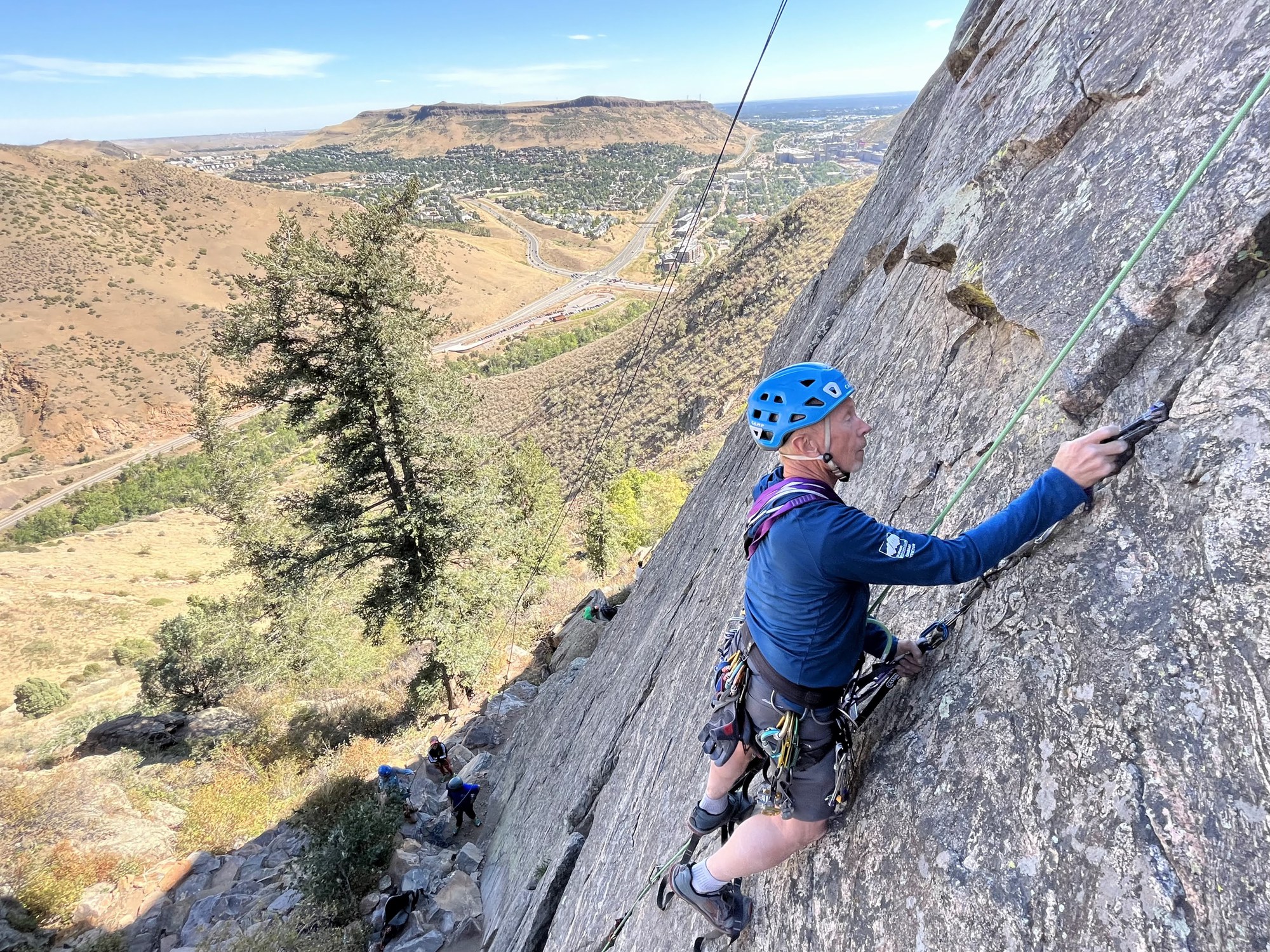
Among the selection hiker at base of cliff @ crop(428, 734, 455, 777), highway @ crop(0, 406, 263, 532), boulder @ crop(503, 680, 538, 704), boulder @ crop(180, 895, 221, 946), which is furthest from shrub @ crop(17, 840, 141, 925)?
highway @ crop(0, 406, 263, 532)

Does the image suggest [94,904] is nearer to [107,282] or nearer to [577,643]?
[577,643]

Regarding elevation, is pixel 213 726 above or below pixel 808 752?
below

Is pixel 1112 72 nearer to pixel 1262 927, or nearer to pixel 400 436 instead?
pixel 1262 927

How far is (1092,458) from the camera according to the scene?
235 cm

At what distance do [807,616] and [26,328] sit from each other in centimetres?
14434

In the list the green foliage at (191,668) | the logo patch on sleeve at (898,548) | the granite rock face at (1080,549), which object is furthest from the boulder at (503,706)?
the logo patch on sleeve at (898,548)

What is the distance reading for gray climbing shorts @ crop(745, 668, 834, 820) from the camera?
2789 mm

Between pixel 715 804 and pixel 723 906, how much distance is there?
49 cm

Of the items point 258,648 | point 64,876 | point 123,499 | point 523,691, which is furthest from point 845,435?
point 123,499

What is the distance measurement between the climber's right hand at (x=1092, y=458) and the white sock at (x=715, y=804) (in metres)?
2.47

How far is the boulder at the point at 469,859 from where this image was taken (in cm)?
1085

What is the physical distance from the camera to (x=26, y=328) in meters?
102

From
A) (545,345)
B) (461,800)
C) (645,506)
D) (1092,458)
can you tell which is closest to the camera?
(1092,458)

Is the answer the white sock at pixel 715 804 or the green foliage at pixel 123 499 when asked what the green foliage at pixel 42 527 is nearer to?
the green foliage at pixel 123 499
